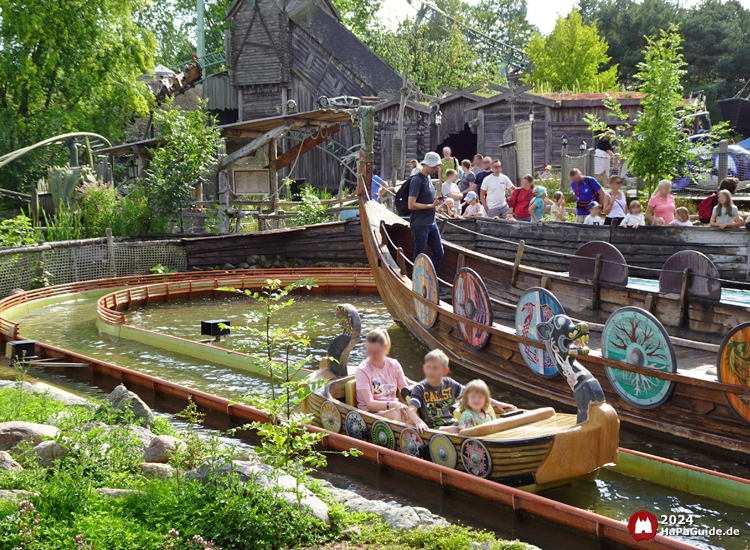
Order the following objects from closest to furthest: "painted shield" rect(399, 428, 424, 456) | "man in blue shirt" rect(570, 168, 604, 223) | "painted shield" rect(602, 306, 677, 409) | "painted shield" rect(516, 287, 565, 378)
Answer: "painted shield" rect(399, 428, 424, 456) < "painted shield" rect(602, 306, 677, 409) < "painted shield" rect(516, 287, 565, 378) < "man in blue shirt" rect(570, 168, 604, 223)

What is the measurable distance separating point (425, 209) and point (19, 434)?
257 inches

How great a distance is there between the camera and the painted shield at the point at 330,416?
6707 mm

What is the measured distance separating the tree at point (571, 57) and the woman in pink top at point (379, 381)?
3419cm

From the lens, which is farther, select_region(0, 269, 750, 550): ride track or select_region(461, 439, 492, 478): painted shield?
select_region(461, 439, 492, 478): painted shield

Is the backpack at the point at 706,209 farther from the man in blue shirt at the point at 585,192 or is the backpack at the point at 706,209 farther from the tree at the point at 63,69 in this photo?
the tree at the point at 63,69

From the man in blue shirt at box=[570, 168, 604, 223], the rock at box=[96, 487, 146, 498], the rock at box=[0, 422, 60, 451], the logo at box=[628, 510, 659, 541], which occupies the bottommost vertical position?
the logo at box=[628, 510, 659, 541]

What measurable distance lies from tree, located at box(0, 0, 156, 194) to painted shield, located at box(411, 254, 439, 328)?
64.8ft

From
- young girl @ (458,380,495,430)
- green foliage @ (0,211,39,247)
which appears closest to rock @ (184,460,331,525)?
young girl @ (458,380,495,430)

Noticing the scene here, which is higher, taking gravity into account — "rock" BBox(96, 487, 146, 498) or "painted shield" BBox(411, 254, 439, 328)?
"painted shield" BBox(411, 254, 439, 328)

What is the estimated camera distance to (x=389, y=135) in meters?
26.8

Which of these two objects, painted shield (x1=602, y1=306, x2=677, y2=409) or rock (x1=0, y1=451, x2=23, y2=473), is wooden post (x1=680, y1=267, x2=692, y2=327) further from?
rock (x1=0, y1=451, x2=23, y2=473)

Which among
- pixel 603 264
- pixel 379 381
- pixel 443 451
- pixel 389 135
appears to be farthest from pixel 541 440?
pixel 389 135

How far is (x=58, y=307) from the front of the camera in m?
14.3

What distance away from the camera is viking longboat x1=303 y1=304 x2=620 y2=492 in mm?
5316
